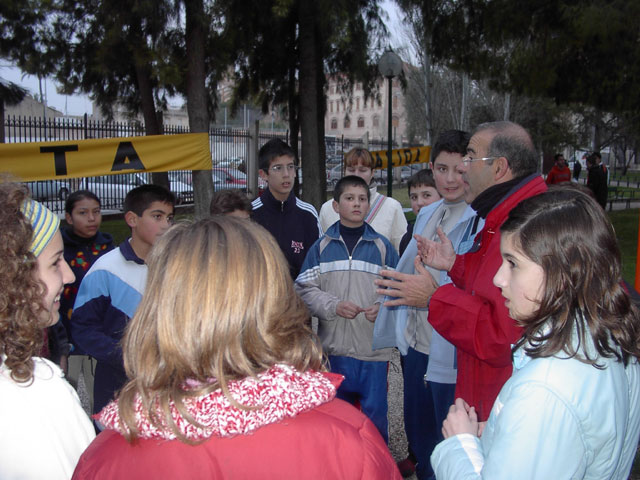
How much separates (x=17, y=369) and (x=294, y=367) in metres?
0.68

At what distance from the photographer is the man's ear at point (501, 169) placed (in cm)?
263

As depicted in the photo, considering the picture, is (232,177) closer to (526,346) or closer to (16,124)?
(16,124)

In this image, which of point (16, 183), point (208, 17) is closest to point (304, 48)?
point (208, 17)

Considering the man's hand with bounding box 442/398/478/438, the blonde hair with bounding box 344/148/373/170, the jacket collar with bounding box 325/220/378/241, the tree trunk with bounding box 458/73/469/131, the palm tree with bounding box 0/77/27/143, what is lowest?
the man's hand with bounding box 442/398/478/438

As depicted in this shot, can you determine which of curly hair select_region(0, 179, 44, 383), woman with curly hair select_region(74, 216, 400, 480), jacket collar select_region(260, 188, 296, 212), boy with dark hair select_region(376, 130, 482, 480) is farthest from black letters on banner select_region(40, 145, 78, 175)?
woman with curly hair select_region(74, 216, 400, 480)

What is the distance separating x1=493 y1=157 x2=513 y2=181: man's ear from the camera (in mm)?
2631

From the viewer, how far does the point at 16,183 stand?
1562 mm

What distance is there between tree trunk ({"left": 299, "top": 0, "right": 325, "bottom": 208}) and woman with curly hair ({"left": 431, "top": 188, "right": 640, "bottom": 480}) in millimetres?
9903

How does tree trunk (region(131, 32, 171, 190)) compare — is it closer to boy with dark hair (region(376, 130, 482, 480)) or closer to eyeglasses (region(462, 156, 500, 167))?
boy with dark hair (region(376, 130, 482, 480))

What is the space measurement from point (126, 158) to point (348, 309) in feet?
19.0

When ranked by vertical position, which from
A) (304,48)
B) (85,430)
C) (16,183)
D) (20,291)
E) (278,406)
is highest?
(304,48)

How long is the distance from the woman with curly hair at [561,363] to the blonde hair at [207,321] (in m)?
0.51

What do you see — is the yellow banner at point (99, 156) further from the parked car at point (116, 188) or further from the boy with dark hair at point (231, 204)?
the parked car at point (116, 188)

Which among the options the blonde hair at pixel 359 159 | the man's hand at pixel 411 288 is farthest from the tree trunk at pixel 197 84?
the man's hand at pixel 411 288
